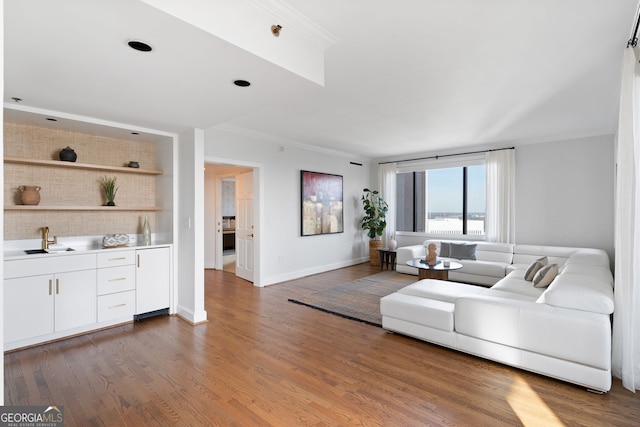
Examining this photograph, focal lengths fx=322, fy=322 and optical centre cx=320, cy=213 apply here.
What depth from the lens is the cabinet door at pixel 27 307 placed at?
9.69 ft

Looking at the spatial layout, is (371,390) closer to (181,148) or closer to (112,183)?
(181,148)

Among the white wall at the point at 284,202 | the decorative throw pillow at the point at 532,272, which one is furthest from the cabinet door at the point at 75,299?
the decorative throw pillow at the point at 532,272

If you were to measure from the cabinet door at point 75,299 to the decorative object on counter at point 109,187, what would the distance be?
891 millimetres

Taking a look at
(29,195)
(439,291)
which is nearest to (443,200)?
(439,291)

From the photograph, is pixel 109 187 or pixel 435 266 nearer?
pixel 109 187

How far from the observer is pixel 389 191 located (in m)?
7.69

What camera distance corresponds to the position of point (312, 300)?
468 centimetres

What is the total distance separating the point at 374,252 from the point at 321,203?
5.93 ft

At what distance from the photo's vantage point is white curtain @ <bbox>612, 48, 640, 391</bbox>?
2.31m

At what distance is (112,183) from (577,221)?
7.08 m

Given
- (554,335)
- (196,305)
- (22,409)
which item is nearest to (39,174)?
(196,305)

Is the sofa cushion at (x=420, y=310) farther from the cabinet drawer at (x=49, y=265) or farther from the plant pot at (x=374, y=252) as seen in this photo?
the plant pot at (x=374, y=252)

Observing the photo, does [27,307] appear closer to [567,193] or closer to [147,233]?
[147,233]

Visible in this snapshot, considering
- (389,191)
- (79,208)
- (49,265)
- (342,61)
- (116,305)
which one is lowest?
(116,305)
